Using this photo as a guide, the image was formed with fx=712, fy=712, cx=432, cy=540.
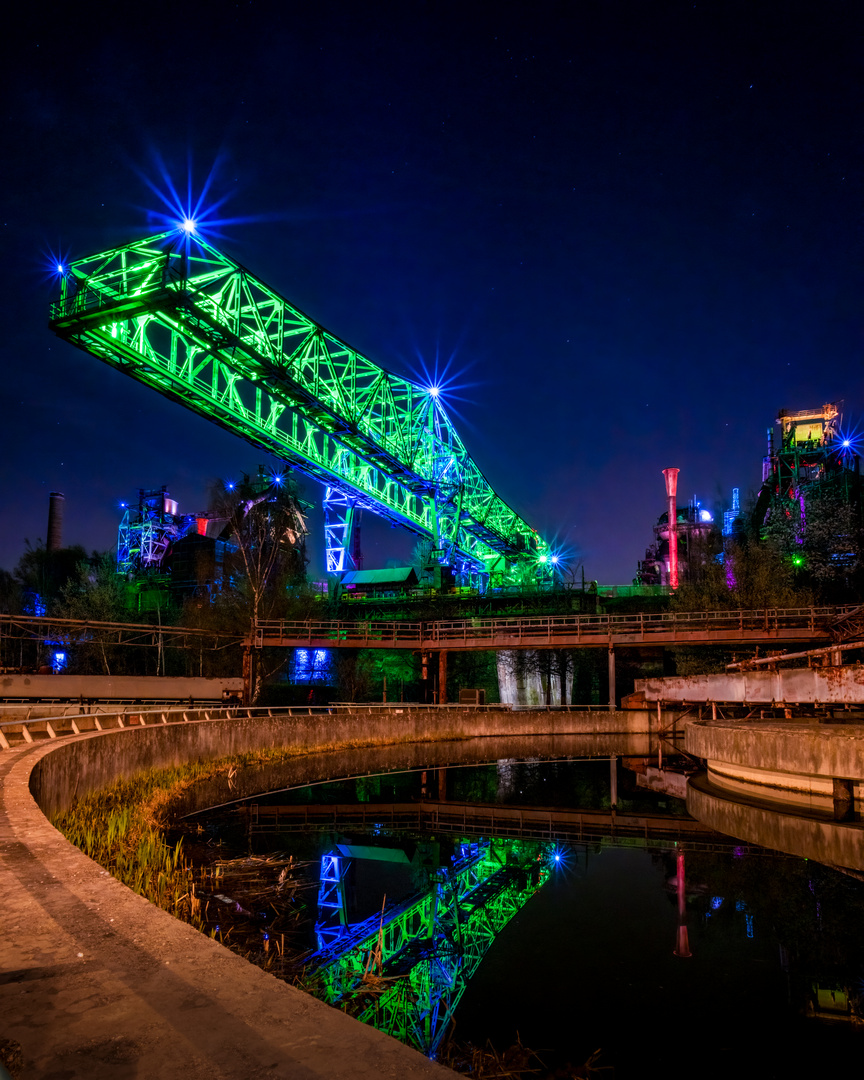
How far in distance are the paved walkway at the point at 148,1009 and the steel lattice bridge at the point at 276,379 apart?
2813cm

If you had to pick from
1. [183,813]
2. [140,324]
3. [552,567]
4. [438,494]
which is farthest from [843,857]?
[552,567]

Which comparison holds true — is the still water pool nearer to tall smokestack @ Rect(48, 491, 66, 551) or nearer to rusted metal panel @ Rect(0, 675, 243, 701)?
rusted metal panel @ Rect(0, 675, 243, 701)

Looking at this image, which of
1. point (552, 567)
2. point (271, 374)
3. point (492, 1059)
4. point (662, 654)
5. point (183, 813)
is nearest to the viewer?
point (492, 1059)

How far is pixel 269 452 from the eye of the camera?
39062 mm

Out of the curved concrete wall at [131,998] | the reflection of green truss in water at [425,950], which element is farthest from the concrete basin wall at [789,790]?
the curved concrete wall at [131,998]

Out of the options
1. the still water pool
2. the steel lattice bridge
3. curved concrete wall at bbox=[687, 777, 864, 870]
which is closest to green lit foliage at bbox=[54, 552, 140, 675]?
the steel lattice bridge

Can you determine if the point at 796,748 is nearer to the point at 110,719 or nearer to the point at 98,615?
the point at 110,719

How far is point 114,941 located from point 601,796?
44.8 ft

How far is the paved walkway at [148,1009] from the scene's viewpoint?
2268 mm

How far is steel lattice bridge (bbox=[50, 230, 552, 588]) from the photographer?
28422mm

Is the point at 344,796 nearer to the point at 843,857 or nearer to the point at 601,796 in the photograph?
the point at 601,796

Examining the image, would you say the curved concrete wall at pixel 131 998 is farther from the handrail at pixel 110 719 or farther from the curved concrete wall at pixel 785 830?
the curved concrete wall at pixel 785 830

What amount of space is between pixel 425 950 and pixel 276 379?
33130 mm

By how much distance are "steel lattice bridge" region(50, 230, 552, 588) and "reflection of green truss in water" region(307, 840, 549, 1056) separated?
85.0 ft
